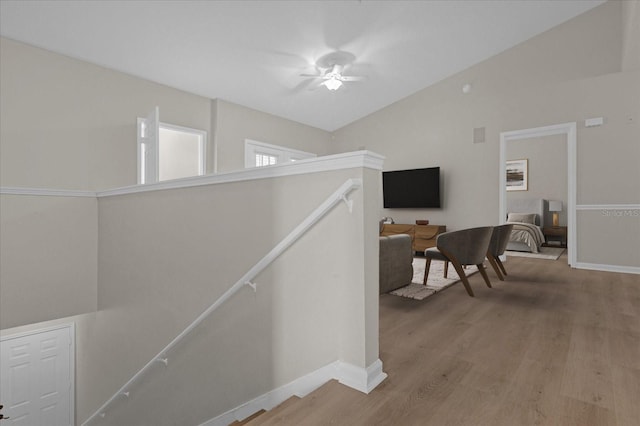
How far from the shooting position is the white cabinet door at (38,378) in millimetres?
4078

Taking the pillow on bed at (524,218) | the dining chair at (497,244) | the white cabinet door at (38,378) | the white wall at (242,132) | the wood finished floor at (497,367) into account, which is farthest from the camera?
the pillow on bed at (524,218)

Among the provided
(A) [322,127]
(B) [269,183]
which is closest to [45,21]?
(B) [269,183]

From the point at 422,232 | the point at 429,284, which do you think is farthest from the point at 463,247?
the point at 422,232

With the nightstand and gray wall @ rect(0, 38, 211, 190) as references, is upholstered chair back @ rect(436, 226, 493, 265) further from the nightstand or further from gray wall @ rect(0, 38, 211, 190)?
the nightstand

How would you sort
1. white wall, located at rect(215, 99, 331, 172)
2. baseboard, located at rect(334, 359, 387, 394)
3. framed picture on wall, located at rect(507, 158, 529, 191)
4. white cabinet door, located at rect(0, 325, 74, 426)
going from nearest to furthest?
baseboard, located at rect(334, 359, 387, 394)
white cabinet door, located at rect(0, 325, 74, 426)
white wall, located at rect(215, 99, 331, 172)
framed picture on wall, located at rect(507, 158, 529, 191)

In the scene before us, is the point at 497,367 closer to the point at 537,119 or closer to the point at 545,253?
the point at 537,119

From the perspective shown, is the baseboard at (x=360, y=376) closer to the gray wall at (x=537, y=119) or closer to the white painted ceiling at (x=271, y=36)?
the white painted ceiling at (x=271, y=36)

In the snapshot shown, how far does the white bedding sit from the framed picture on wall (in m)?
1.96

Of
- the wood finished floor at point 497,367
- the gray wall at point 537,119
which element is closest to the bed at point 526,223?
the gray wall at point 537,119

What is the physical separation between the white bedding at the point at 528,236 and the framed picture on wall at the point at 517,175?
1963 mm

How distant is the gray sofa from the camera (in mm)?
3242

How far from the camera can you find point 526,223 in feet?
23.6

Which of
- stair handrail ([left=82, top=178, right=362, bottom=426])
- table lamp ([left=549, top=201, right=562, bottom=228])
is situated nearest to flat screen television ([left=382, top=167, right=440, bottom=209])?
table lamp ([left=549, top=201, right=562, bottom=228])

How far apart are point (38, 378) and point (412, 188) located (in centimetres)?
649
